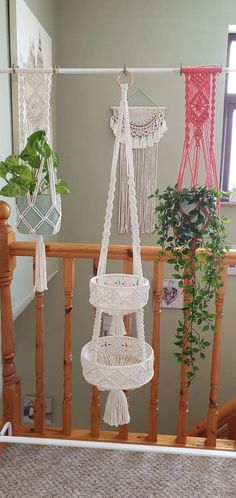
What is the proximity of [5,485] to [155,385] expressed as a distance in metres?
0.67

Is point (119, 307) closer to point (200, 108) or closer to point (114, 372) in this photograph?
point (114, 372)

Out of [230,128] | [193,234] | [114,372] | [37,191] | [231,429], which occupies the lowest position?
[231,429]

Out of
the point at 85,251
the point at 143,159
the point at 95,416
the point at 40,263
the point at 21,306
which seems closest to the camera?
the point at 40,263

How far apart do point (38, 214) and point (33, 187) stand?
3.6 inches

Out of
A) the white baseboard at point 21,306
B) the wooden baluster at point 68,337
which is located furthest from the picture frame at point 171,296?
the wooden baluster at point 68,337

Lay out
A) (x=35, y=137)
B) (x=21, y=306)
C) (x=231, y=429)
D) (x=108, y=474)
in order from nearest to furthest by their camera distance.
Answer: (x=35, y=137) → (x=108, y=474) → (x=21, y=306) → (x=231, y=429)

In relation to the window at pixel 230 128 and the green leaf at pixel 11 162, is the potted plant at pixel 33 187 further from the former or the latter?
the window at pixel 230 128

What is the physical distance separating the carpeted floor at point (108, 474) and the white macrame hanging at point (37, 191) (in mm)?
695

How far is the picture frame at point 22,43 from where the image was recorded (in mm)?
1930

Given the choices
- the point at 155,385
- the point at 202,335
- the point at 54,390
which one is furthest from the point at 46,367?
the point at 155,385

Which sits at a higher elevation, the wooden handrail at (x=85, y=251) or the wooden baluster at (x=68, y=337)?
the wooden handrail at (x=85, y=251)

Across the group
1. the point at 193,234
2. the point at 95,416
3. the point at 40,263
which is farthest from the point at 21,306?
the point at 193,234

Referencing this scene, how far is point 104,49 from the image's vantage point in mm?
2795

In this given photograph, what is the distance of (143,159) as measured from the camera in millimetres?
2902
